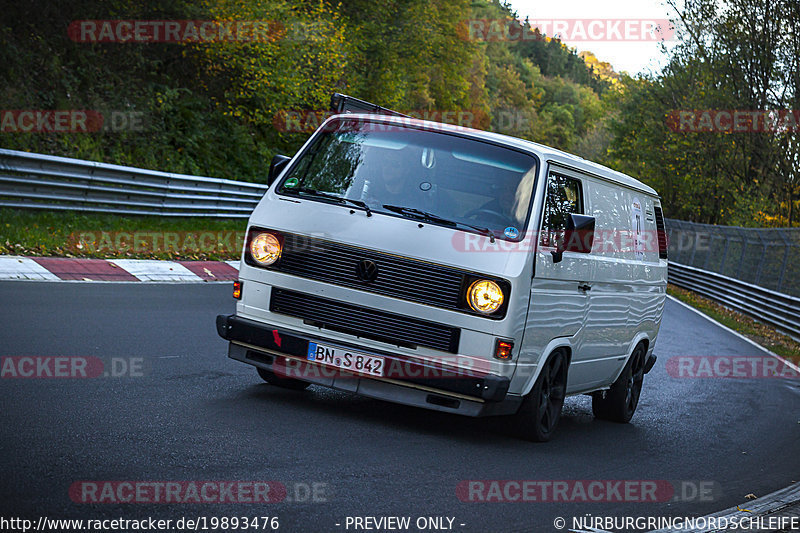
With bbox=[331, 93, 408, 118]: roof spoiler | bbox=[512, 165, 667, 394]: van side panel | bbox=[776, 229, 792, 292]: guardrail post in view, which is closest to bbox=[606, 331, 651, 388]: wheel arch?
bbox=[512, 165, 667, 394]: van side panel

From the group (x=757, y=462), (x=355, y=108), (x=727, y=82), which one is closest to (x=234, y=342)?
(x=355, y=108)

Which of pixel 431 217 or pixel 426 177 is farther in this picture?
pixel 426 177

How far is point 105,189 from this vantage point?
776 inches

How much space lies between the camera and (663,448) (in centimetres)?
896

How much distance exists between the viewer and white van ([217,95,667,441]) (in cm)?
A: 728

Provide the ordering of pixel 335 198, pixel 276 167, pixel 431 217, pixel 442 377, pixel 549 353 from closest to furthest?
pixel 442 377 < pixel 431 217 < pixel 335 198 < pixel 549 353 < pixel 276 167

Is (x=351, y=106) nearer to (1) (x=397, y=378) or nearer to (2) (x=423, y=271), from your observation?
(2) (x=423, y=271)

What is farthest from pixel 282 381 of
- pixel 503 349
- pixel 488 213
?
pixel 488 213

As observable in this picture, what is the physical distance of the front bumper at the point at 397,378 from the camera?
285 inches

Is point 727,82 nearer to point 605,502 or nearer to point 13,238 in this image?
point 13,238

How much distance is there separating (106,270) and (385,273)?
905 cm

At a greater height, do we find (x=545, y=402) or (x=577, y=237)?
(x=577, y=237)

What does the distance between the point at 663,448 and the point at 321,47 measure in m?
25.0

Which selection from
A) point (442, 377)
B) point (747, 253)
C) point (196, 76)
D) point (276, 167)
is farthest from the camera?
point (747, 253)
